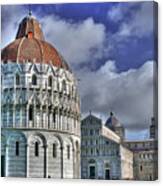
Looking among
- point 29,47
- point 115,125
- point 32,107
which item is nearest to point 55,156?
point 32,107

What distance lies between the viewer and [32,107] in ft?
14.9

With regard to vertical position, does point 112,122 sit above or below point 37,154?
above

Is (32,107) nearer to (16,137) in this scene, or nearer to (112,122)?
(16,137)

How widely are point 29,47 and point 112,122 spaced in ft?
2.45

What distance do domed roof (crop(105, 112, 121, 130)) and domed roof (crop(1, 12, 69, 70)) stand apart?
1.49 ft

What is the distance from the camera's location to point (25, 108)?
14.9ft

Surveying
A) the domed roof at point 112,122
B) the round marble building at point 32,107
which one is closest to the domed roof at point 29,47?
the round marble building at point 32,107

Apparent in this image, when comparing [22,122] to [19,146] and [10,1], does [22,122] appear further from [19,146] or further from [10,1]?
[10,1]

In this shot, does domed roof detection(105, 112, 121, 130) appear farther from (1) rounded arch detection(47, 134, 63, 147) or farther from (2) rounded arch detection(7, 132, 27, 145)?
(2) rounded arch detection(7, 132, 27, 145)

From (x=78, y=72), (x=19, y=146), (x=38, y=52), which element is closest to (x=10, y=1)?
(x=38, y=52)

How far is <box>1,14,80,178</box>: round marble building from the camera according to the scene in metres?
4.51

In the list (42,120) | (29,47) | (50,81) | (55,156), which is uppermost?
(29,47)

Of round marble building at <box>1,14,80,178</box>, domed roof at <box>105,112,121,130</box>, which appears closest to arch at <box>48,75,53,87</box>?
round marble building at <box>1,14,80,178</box>

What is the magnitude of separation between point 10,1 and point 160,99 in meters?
1.19
